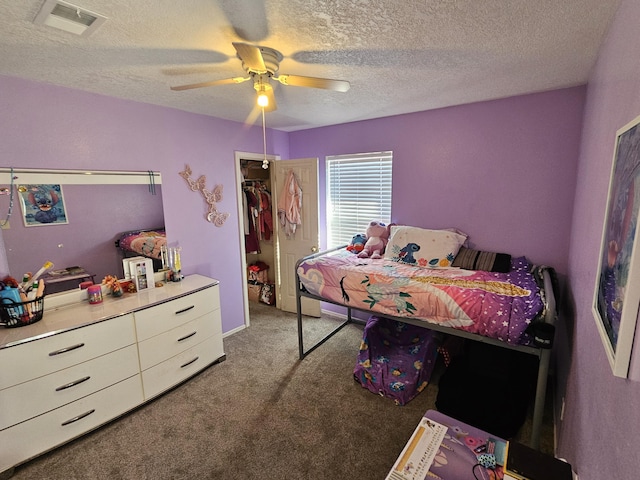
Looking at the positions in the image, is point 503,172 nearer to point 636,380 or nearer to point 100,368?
point 636,380

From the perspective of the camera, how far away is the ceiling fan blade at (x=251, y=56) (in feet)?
4.09

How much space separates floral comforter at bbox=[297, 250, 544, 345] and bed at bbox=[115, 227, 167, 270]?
1319 mm

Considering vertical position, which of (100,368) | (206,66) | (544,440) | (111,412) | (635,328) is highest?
(206,66)

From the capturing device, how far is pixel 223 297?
10.9 ft

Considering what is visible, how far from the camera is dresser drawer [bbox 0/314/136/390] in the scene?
1662 millimetres

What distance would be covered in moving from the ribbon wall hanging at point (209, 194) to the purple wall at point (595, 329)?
117 inches

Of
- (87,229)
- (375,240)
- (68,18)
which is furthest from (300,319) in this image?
(68,18)

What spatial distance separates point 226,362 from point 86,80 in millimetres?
2507

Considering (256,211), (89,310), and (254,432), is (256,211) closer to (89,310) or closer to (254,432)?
(89,310)

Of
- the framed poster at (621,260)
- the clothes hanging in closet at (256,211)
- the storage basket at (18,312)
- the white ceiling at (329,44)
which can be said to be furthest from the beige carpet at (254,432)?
the white ceiling at (329,44)

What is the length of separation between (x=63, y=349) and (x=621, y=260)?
107 inches

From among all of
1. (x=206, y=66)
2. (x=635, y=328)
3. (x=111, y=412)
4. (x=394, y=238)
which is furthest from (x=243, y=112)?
(x=635, y=328)

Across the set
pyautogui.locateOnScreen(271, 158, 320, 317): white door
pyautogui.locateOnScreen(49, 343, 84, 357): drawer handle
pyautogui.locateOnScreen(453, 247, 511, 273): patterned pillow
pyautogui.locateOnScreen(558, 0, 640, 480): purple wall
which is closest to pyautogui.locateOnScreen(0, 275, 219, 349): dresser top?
pyautogui.locateOnScreen(49, 343, 84, 357): drawer handle

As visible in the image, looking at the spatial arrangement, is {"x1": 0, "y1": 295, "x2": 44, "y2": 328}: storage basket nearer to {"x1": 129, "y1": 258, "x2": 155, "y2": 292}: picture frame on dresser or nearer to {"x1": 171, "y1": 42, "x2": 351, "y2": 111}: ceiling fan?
{"x1": 129, "y1": 258, "x2": 155, "y2": 292}: picture frame on dresser
